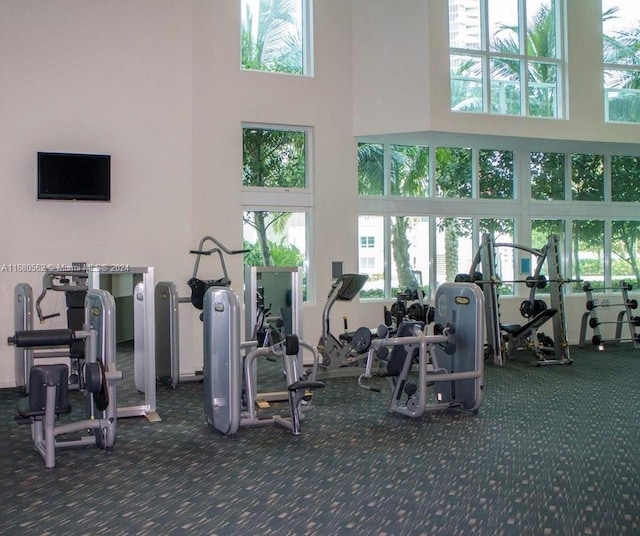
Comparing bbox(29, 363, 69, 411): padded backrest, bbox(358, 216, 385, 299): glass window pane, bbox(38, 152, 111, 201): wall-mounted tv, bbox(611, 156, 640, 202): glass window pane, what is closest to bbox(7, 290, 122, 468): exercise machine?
bbox(29, 363, 69, 411): padded backrest

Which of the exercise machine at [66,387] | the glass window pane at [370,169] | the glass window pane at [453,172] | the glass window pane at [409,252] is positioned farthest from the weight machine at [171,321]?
the glass window pane at [453,172]

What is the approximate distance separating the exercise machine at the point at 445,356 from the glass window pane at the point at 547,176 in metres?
5.35

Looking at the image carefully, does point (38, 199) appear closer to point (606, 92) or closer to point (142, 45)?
point (142, 45)

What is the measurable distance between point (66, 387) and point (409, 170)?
22.2 ft

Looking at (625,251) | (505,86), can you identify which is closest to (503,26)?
(505,86)

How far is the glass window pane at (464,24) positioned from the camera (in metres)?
9.45

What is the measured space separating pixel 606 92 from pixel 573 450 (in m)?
7.07

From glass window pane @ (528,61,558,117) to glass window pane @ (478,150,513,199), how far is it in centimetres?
105

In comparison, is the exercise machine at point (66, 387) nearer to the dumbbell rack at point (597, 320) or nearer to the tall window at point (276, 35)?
the tall window at point (276, 35)

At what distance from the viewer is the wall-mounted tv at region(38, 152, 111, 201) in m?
7.59

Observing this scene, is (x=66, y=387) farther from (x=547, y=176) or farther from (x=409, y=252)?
(x=547, y=176)

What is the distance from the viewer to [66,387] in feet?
15.1

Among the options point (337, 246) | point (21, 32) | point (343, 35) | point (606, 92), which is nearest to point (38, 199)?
point (21, 32)

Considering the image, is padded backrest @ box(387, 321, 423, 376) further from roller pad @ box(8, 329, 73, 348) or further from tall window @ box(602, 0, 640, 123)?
tall window @ box(602, 0, 640, 123)
